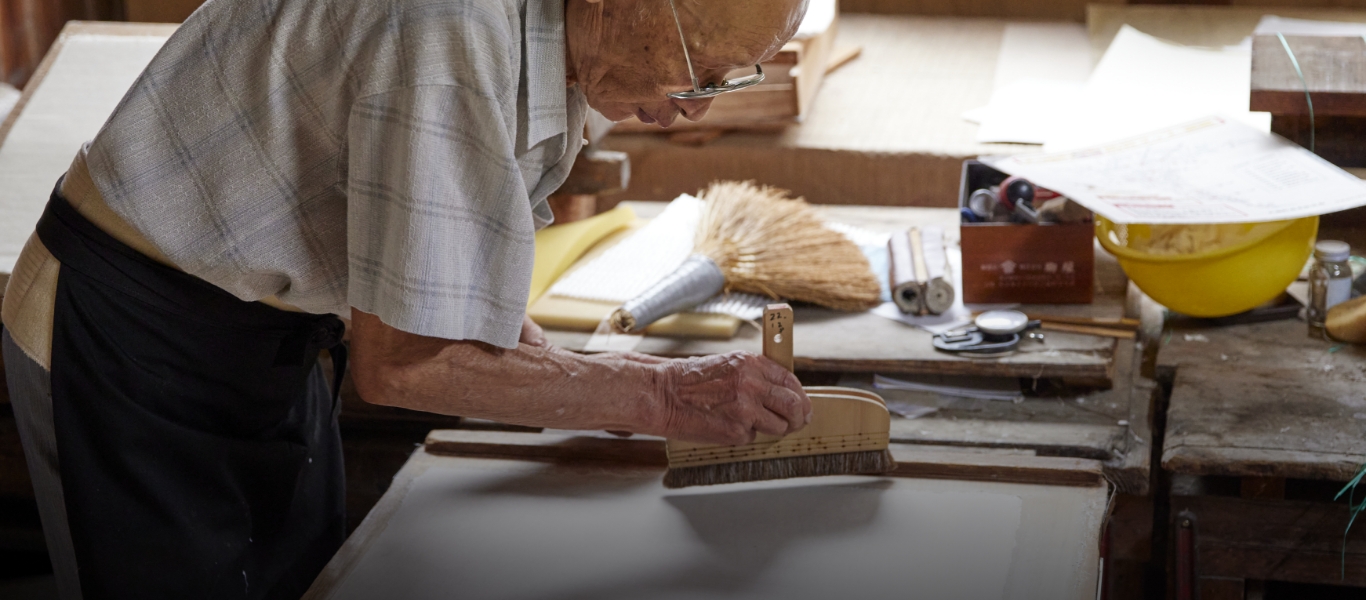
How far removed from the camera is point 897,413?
1.74m

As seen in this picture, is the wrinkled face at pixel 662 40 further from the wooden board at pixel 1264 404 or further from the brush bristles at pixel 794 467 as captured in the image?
the wooden board at pixel 1264 404

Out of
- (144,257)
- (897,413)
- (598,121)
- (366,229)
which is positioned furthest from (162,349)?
(598,121)

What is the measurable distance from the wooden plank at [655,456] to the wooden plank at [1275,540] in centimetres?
23

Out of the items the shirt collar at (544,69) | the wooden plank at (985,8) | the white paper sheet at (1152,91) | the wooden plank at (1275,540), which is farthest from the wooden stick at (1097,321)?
the wooden plank at (985,8)

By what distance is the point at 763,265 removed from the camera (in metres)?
2.04

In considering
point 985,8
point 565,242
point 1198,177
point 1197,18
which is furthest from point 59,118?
point 1197,18

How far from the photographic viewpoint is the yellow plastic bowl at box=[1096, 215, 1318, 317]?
185 centimetres

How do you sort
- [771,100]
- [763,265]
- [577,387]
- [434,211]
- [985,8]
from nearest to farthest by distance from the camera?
[434,211] < [577,387] < [763,265] < [771,100] < [985,8]

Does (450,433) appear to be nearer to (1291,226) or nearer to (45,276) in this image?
(45,276)

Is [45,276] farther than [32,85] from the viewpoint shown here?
No

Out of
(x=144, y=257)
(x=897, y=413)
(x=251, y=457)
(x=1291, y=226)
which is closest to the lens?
(x=144, y=257)

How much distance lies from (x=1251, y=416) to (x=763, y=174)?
1.48 m

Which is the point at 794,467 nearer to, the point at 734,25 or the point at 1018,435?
the point at 1018,435

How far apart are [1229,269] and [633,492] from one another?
1.02m
